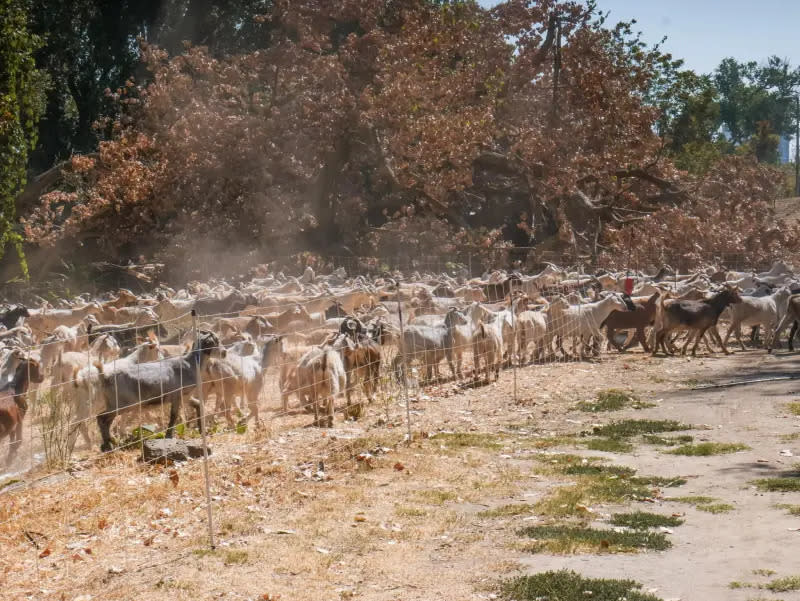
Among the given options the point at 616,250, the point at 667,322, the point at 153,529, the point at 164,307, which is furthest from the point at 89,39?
the point at 153,529

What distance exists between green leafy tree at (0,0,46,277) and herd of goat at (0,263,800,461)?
9.19 ft

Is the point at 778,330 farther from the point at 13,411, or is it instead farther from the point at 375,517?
the point at 13,411

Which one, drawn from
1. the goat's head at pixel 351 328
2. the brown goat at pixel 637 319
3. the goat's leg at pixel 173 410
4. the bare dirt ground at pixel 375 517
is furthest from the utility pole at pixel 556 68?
the goat's leg at pixel 173 410

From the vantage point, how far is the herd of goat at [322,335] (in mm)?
11617

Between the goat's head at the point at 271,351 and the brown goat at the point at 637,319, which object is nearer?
the goat's head at the point at 271,351

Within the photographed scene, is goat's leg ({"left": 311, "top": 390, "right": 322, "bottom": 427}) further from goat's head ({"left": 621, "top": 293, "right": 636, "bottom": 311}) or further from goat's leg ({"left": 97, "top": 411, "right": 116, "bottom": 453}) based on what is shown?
goat's head ({"left": 621, "top": 293, "right": 636, "bottom": 311})

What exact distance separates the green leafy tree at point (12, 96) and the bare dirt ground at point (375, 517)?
28.0 ft

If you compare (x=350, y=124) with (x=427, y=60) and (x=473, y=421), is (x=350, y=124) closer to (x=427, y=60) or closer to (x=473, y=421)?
(x=427, y=60)

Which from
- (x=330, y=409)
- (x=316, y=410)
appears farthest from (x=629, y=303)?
(x=316, y=410)

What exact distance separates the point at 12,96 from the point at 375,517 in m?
11.7

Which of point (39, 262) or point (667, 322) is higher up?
point (39, 262)

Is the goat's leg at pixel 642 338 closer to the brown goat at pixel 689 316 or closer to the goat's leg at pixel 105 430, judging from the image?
the brown goat at pixel 689 316

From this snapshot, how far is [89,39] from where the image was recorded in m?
37.6

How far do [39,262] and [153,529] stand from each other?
27108 mm
